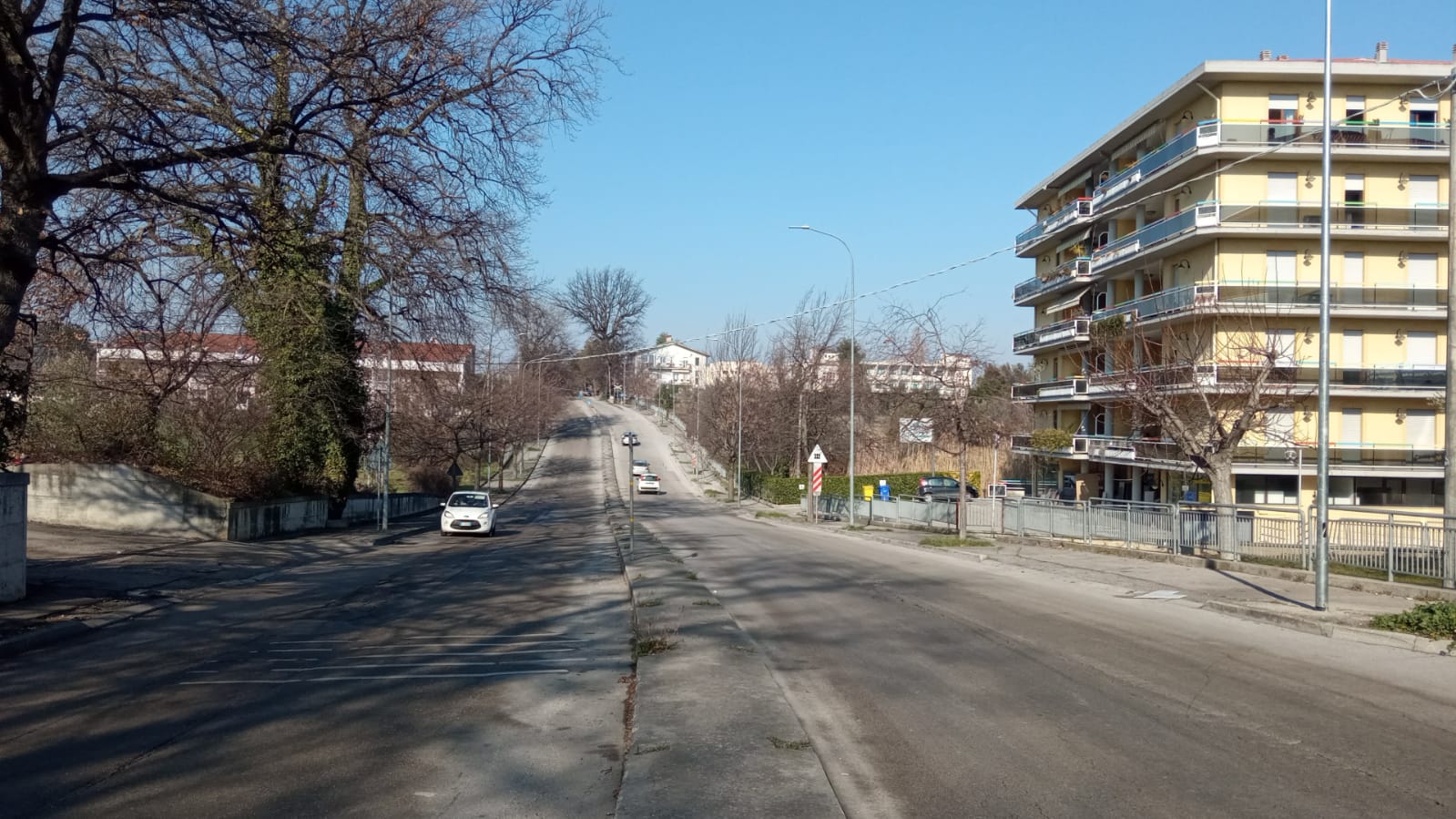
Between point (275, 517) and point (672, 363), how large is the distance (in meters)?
139

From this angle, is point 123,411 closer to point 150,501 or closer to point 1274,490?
point 150,501

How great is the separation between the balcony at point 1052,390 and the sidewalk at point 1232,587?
1634 cm

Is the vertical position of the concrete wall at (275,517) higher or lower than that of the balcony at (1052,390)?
lower

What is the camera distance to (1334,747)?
7730 mm

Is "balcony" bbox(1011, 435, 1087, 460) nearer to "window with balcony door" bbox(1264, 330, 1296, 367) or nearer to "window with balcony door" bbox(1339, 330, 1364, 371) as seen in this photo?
"window with balcony door" bbox(1264, 330, 1296, 367)

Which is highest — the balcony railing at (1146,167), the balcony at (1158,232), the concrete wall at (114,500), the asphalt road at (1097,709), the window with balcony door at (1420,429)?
the balcony railing at (1146,167)

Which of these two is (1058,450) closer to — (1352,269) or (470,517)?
(1352,269)

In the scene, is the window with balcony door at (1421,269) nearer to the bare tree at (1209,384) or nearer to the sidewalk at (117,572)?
the bare tree at (1209,384)

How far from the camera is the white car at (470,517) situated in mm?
35688

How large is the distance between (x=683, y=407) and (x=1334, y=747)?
3984 inches

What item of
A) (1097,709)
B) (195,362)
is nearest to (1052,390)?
(195,362)

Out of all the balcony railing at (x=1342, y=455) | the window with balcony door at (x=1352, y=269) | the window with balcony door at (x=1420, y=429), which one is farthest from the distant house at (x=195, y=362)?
the window with balcony door at (x=1420, y=429)

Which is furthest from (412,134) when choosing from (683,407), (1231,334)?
(683,407)

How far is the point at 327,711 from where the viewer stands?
8.90m
